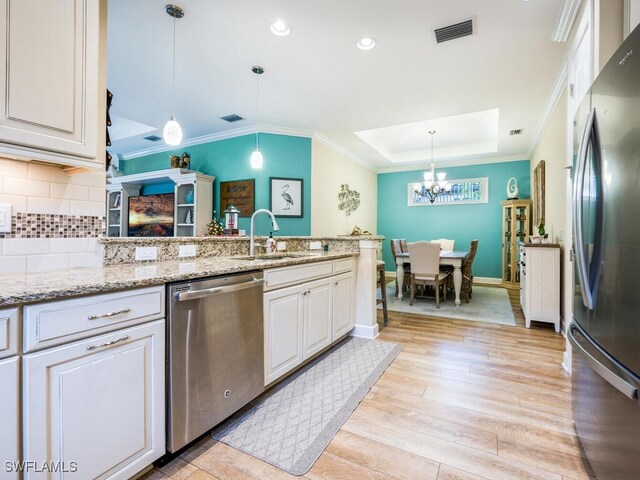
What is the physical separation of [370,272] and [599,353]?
210 cm

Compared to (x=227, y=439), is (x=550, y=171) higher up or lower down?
higher up

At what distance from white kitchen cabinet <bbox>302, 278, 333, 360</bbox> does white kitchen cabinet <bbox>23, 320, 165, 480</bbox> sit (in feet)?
3.92

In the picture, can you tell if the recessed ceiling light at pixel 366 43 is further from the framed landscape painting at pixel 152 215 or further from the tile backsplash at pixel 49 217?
the framed landscape painting at pixel 152 215

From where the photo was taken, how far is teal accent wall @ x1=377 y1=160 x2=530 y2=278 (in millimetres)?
6473

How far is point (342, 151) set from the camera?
19.3 ft

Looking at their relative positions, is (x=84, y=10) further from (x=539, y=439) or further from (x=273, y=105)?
(x=539, y=439)

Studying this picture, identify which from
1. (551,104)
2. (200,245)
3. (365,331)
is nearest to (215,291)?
(200,245)

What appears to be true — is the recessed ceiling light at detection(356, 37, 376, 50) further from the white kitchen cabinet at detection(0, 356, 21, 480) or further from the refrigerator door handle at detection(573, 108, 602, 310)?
the white kitchen cabinet at detection(0, 356, 21, 480)

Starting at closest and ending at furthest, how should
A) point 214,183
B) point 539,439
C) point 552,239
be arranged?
point 539,439, point 552,239, point 214,183

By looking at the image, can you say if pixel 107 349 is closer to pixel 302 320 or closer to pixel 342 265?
pixel 302 320

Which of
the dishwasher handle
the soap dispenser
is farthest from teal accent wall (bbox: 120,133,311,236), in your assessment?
the dishwasher handle

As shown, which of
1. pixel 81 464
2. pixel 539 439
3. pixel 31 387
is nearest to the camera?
pixel 31 387

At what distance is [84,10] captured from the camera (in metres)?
1.47

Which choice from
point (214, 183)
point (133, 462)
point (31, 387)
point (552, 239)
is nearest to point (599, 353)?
point (133, 462)
